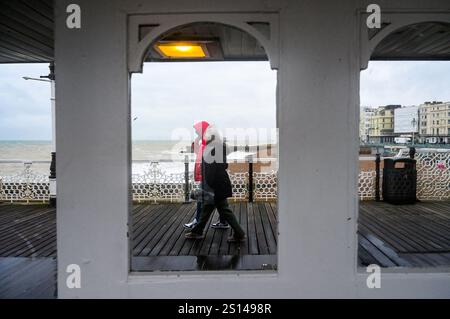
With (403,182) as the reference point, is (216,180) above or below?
above

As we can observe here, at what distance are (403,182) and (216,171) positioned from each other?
4.79m

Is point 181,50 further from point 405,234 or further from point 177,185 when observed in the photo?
point 405,234

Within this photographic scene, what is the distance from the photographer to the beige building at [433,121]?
837 inches

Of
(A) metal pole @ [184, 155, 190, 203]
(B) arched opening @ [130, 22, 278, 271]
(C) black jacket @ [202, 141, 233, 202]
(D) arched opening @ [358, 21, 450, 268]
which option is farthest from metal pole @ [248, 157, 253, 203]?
(C) black jacket @ [202, 141, 233, 202]

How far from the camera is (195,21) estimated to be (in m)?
2.53

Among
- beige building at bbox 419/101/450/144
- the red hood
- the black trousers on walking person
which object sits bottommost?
the black trousers on walking person

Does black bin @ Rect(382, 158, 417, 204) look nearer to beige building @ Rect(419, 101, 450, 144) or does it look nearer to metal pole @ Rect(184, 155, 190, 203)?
metal pole @ Rect(184, 155, 190, 203)

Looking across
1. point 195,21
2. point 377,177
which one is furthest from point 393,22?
point 377,177

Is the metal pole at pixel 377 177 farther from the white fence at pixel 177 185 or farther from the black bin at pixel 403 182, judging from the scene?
the black bin at pixel 403 182

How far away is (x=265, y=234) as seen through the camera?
477cm

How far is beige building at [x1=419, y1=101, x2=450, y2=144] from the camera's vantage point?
21.2 metres

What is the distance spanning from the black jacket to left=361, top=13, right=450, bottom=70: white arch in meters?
2.35

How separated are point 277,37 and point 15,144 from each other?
69.0m
